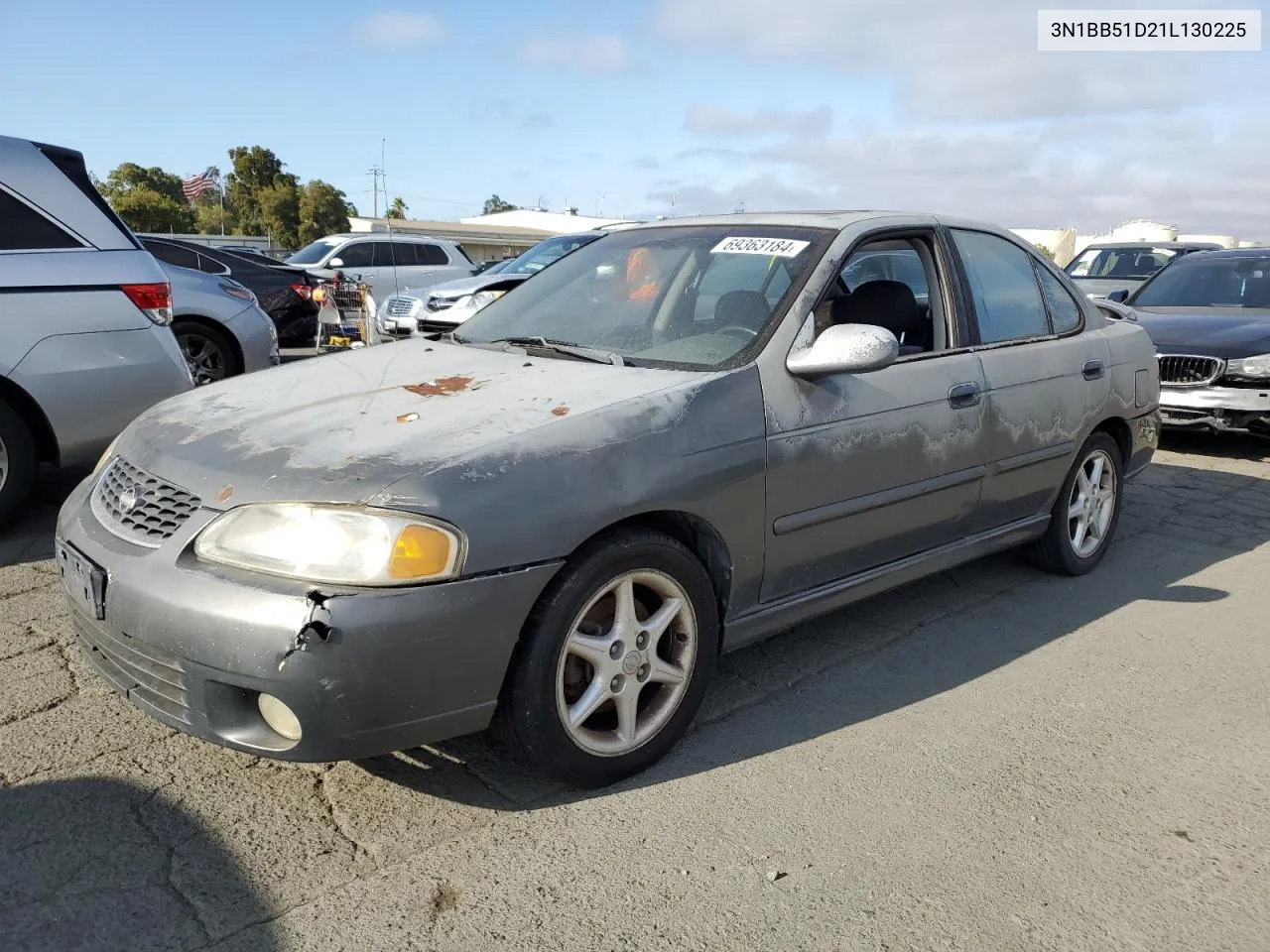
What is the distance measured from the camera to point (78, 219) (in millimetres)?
4871

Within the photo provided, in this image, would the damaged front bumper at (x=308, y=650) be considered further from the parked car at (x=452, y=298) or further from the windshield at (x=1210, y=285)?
the windshield at (x=1210, y=285)

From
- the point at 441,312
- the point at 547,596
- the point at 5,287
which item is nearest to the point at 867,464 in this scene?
the point at 547,596

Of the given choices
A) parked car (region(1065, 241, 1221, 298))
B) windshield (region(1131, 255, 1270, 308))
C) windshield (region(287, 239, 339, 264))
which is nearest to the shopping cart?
windshield (region(287, 239, 339, 264))

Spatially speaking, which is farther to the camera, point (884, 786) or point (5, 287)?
point (5, 287)

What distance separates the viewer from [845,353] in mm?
3227

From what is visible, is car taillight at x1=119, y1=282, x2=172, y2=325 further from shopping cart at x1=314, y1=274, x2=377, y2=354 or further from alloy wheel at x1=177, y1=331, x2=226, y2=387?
alloy wheel at x1=177, y1=331, x2=226, y2=387

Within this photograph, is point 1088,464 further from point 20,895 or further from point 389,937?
point 20,895

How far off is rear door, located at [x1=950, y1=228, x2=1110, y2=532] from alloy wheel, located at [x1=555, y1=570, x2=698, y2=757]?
169cm

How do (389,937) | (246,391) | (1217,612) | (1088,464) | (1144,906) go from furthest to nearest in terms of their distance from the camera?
(1088,464), (1217,612), (246,391), (1144,906), (389,937)

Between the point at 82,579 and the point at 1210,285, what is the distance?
9.23 metres

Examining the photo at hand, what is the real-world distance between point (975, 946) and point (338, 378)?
2.49 metres

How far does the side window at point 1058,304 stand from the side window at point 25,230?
450cm

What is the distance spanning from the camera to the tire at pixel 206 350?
757 centimetres

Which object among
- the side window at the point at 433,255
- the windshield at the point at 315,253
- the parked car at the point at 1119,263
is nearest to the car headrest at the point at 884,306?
the parked car at the point at 1119,263
